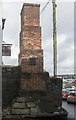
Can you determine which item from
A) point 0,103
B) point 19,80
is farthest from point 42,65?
point 0,103

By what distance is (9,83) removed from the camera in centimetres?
648

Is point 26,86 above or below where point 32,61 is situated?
below

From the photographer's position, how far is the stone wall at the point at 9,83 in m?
6.41

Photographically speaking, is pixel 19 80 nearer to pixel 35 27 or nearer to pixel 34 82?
pixel 34 82

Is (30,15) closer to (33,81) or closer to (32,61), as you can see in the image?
(32,61)

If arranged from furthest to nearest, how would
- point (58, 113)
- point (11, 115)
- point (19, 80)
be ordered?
point (19, 80), point (58, 113), point (11, 115)

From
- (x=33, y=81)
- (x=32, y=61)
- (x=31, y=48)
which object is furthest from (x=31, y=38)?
(x=33, y=81)

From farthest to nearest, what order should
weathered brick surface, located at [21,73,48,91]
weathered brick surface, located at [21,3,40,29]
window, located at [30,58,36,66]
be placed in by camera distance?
weathered brick surface, located at [21,3,40,29] < window, located at [30,58,36,66] < weathered brick surface, located at [21,73,48,91]

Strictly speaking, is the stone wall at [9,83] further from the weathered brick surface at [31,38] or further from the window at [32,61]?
the weathered brick surface at [31,38]

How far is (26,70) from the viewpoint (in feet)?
21.1

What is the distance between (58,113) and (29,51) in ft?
8.41

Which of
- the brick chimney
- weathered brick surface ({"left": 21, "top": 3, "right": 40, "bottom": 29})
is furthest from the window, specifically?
weathered brick surface ({"left": 21, "top": 3, "right": 40, "bottom": 29})

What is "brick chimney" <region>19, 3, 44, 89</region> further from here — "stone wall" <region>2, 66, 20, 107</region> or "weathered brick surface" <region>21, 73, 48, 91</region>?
"stone wall" <region>2, 66, 20, 107</region>

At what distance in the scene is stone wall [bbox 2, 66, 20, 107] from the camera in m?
6.41
